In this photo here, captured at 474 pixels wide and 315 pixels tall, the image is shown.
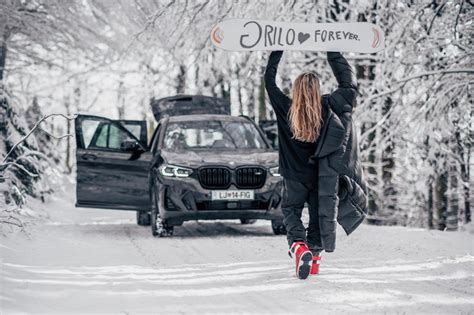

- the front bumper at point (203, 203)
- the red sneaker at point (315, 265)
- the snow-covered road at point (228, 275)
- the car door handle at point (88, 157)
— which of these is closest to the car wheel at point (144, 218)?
the car door handle at point (88, 157)

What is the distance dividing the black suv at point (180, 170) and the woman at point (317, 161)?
10.5 feet

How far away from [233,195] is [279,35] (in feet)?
10.9

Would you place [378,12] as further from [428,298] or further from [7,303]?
[7,303]

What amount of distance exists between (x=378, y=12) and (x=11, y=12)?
6628 mm

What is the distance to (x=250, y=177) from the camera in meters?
9.53

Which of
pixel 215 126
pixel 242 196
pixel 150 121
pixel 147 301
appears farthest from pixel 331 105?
pixel 150 121

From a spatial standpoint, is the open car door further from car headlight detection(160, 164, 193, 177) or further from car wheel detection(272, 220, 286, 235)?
car wheel detection(272, 220, 286, 235)

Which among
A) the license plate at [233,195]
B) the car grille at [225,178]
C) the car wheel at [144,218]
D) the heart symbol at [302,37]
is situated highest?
the heart symbol at [302,37]

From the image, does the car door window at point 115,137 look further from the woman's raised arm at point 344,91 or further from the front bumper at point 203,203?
the woman's raised arm at point 344,91

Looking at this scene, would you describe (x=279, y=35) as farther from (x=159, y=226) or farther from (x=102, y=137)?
(x=102, y=137)

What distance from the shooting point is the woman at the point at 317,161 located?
596 centimetres

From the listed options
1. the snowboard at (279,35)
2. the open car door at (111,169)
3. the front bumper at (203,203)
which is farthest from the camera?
the open car door at (111,169)

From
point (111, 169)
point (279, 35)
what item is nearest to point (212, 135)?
point (111, 169)

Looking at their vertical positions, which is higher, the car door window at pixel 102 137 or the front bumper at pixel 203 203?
the car door window at pixel 102 137
